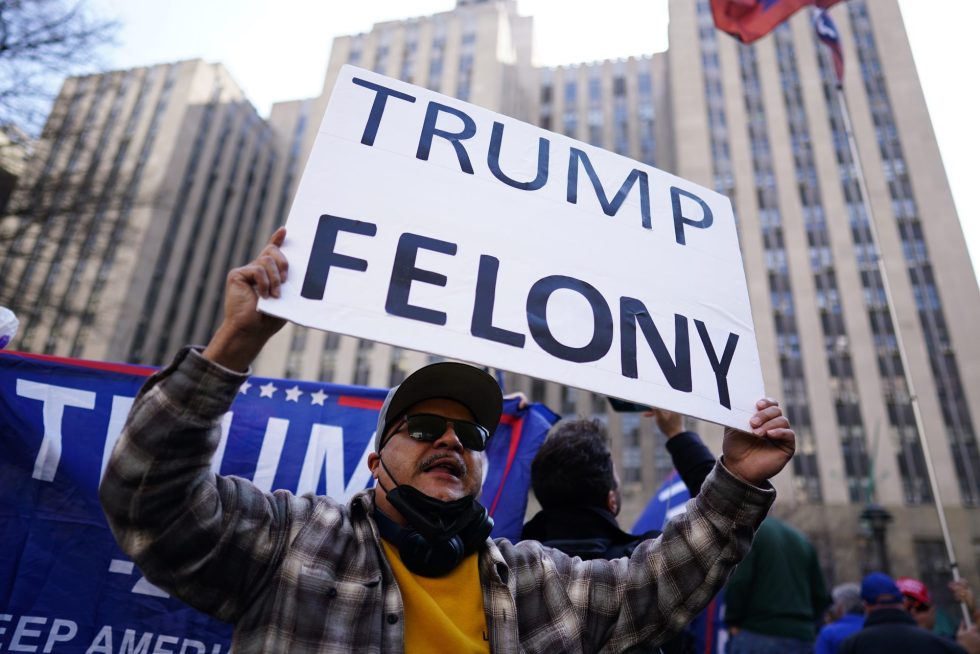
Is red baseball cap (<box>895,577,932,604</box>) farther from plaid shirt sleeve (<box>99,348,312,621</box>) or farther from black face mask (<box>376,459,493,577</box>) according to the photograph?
plaid shirt sleeve (<box>99,348,312,621</box>)

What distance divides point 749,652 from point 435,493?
328cm

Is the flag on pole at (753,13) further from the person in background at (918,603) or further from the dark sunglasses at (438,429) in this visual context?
the dark sunglasses at (438,429)

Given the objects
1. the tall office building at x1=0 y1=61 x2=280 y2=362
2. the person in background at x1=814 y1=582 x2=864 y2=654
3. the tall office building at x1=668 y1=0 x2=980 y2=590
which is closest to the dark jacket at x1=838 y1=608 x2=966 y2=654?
the person in background at x1=814 y1=582 x2=864 y2=654

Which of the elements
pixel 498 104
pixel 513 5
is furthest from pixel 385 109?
pixel 513 5

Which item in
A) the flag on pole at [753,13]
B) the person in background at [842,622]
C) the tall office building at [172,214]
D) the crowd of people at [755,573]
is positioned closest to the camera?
the crowd of people at [755,573]

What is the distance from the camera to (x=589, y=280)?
211cm

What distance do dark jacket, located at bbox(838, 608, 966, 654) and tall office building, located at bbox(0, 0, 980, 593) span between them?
29130mm

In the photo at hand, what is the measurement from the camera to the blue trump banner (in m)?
2.60

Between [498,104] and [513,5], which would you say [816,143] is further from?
[513,5]

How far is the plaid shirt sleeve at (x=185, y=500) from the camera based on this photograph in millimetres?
1369

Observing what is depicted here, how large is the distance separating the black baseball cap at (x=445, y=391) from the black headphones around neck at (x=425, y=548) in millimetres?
292

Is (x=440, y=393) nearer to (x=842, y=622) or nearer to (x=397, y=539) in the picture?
(x=397, y=539)

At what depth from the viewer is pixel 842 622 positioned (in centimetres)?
513

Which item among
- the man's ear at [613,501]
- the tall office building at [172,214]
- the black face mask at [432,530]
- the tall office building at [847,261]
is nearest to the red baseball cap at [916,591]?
the man's ear at [613,501]
